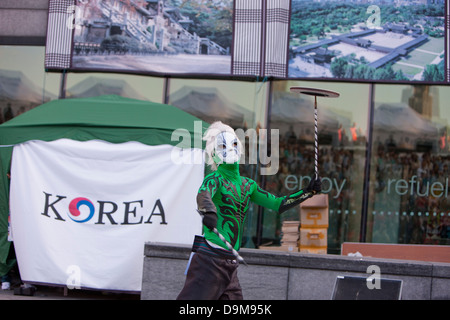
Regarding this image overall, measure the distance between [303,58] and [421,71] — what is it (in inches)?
72.0

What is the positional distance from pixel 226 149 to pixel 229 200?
0.43 metres

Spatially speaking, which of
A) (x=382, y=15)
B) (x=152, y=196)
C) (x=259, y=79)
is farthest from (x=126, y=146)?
(x=382, y=15)

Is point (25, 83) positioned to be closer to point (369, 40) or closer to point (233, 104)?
point (233, 104)

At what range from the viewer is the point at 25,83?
11.1 meters

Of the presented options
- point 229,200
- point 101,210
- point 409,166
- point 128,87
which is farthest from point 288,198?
point 128,87

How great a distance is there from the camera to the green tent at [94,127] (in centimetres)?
882

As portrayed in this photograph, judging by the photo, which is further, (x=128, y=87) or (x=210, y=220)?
(x=128, y=87)

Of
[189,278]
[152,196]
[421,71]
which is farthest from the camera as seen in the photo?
[421,71]

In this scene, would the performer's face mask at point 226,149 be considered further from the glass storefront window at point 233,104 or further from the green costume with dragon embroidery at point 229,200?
the glass storefront window at point 233,104

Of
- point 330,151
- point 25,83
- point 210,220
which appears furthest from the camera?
point 25,83

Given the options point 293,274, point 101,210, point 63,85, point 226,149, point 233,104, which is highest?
point 63,85
